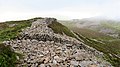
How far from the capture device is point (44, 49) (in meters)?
32.0

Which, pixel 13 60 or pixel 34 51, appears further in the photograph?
pixel 34 51

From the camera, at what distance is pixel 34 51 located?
3086 centimetres

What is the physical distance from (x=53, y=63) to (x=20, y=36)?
56.3 feet

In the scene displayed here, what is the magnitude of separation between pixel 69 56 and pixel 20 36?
15.2 m

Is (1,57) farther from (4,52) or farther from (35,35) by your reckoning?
(35,35)

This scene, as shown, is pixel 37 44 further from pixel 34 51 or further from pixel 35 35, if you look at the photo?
pixel 35 35

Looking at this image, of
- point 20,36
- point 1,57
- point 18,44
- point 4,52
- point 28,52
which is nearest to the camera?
point 1,57

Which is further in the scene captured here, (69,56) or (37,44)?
(37,44)

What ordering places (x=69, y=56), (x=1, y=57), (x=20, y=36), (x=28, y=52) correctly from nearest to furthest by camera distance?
(x=1, y=57), (x=69, y=56), (x=28, y=52), (x=20, y=36)

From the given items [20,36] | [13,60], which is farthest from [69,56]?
[20,36]

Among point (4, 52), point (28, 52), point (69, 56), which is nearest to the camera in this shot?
point (4, 52)

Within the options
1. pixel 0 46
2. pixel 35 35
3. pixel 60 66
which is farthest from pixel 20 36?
pixel 60 66

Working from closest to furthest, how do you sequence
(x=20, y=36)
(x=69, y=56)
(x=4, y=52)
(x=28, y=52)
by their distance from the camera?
(x=4, y=52), (x=69, y=56), (x=28, y=52), (x=20, y=36)

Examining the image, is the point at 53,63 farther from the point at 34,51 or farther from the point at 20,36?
the point at 20,36
